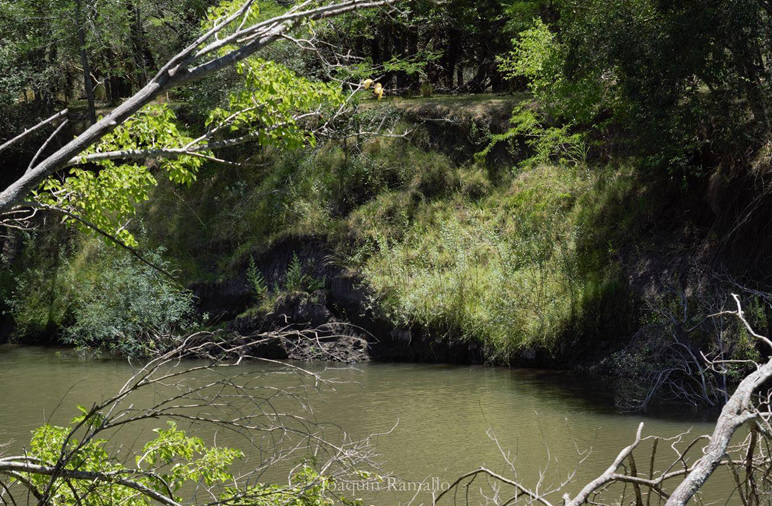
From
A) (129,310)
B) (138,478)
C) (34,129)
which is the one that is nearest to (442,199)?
(129,310)

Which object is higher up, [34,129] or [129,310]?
[34,129]

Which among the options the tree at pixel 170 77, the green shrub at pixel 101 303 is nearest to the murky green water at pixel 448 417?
the green shrub at pixel 101 303

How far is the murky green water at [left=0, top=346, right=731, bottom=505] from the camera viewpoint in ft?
31.4

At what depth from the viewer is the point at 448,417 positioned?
12.0 m

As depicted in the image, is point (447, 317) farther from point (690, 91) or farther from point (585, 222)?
point (690, 91)

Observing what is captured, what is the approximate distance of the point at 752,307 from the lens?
505 inches

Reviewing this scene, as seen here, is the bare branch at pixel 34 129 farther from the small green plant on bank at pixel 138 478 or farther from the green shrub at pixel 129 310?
the green shrub at pixel 129 310

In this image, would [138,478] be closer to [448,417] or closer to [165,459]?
[165,459]

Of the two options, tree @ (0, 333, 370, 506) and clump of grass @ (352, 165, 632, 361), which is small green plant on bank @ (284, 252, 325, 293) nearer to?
clump of grass @ (352, 165, 632, 361)

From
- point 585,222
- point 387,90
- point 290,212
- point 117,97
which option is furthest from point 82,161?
point 117,97

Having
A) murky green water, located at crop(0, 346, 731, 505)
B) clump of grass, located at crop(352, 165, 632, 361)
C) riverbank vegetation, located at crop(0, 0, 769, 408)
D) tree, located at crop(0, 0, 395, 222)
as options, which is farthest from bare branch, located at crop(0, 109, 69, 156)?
clump of grass, located at crop(352, 165, 632, 361)

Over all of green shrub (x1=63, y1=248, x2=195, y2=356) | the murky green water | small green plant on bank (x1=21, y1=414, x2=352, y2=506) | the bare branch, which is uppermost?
the bare branch

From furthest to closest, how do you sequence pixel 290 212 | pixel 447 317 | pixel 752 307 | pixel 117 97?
pixel 117 97 < pixel 290 212 < pixel 447 317 < pixel 752 307

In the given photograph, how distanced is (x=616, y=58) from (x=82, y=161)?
11.0 metres
